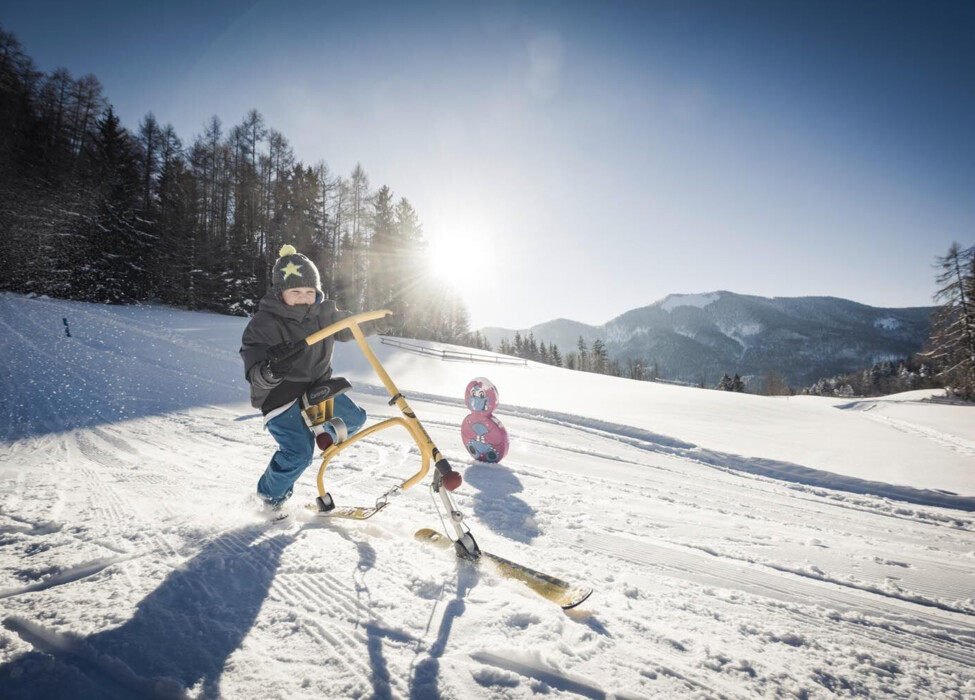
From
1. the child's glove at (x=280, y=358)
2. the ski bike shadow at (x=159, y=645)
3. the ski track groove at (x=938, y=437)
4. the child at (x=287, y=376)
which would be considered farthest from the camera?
the ski track groove at (x=938, y=437)

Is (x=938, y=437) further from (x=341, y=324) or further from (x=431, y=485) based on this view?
(x=341, y=324)

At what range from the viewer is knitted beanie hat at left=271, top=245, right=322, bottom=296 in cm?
311

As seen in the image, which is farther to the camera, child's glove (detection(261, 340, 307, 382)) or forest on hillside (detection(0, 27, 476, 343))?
forest on hillside (detection(0, 27, 476, 343))

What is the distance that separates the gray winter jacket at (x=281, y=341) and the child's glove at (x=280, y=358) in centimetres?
14

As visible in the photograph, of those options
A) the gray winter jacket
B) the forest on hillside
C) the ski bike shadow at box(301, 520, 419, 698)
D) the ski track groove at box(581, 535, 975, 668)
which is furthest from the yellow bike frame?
the forest on hillside

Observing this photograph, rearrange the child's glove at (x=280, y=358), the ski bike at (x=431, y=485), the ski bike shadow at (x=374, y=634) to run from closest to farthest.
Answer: the ski bike shadow at (x=374, y=634) < the ski bike at (x=431, y=485) < the child's glove at (x=280, y=358)

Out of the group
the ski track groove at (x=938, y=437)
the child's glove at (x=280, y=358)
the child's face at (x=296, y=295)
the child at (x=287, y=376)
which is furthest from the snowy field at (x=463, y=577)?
the ski track groove at (x=938, y=437)

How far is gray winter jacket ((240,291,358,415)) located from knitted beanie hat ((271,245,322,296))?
0.13 m

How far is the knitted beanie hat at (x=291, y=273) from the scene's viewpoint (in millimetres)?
3109

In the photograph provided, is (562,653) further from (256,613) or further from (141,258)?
(141,258)

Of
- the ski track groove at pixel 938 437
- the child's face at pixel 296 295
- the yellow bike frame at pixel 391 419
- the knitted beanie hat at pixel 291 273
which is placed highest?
the knitted beanie hat at pixel 291 273

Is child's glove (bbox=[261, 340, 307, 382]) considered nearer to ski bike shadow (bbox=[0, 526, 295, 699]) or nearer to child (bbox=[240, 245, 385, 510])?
child (bbox=[240, 245, 385, 510])

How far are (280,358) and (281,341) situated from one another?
646mm

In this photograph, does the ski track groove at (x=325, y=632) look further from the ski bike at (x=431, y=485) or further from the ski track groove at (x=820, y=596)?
the ski track groove at (x=820, y=596)
